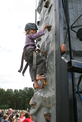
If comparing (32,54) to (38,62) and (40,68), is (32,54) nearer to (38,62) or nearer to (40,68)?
(38,62)

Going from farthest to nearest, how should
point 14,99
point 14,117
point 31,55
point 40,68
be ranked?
point 14,99, point 14,117, point 31,55, point 40,68

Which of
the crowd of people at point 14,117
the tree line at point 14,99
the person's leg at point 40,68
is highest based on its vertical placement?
the person's leg at point 40,68

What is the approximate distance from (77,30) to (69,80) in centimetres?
223

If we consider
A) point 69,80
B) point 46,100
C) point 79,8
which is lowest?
point 46,100

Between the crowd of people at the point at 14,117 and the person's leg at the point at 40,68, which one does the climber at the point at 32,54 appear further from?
the crowd of people at the point at 14,117

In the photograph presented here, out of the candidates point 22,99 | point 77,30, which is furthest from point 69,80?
point 22,99

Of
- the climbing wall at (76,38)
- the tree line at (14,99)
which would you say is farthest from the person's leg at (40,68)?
the tree line at (14,99)

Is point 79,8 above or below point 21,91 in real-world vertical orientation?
above

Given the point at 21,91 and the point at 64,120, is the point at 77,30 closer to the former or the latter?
the point at 64,120

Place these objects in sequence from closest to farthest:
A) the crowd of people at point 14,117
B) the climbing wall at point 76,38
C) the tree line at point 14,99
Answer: the climbing wall at point 76,38, the crowd of people at point 14,117, the tree line at point 14,99

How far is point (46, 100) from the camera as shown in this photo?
2617mm

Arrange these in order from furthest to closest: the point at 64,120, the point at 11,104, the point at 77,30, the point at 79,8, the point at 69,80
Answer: the point at 11,104
the point at 79,8
the point at 77,30
the point at 69,80
the point at 64,120

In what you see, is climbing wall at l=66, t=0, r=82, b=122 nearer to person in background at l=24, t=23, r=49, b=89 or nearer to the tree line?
person in background at l=24, t=23, r=49, b=89

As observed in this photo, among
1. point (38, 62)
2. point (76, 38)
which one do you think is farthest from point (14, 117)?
point (76, 38)
